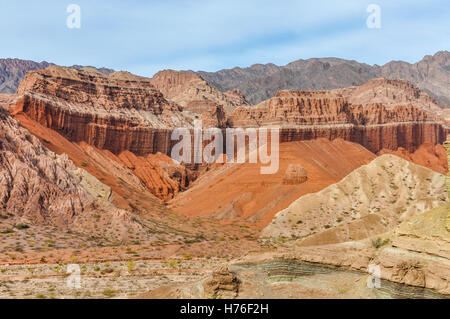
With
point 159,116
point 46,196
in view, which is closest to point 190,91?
point 159,116

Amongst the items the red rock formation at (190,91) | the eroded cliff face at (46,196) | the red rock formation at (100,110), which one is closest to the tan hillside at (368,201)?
the eroded cliff face at (46,196)

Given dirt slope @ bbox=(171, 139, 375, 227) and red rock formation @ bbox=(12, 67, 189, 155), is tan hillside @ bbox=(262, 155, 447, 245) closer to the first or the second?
dirt slope @ bbox=(171, 139, 375, 227)

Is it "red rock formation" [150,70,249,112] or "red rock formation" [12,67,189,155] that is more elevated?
"red rock formation" [150,70,249,112]

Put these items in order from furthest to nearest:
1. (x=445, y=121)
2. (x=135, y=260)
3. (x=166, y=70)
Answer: (x=166, y=70)
(x=445, y=121)
(x=135, y=260)

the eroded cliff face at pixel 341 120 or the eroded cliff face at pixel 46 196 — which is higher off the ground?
the eroded cliff face at pixel 341 120

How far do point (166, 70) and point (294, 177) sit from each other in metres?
130

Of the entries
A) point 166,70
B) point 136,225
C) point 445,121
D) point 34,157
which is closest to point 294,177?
point 136,225

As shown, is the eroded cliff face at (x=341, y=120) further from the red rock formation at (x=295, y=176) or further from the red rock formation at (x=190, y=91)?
the red rock formation at (x=190, y=91)

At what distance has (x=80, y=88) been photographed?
91.6m

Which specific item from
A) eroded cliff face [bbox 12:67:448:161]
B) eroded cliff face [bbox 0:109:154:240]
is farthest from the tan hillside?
eroded cliff face [bbox 12:67:448:161]

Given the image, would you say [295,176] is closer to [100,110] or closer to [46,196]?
[46,196]

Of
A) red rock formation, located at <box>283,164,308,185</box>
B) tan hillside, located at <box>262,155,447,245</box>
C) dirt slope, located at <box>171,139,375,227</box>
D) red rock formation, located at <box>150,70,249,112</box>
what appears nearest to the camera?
tan hillside, located at <box>262,155,447,245</box>

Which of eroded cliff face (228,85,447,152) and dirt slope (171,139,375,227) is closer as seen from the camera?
dirt slope (171,139,375,227)
